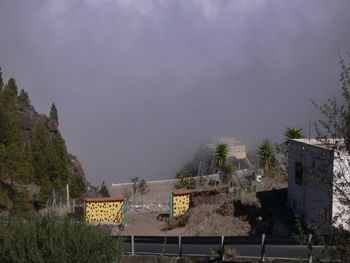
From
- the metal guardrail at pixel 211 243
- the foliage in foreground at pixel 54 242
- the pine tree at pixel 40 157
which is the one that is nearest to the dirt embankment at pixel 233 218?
the metal guardrail at pixel 211 243

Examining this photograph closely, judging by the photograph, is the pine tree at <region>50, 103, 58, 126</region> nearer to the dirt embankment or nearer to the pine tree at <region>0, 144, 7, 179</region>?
the pine tree at <region>0, 144, 7, 179</region>

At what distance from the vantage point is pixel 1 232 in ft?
39.4

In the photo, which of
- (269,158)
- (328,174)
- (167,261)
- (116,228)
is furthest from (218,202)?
(328,174)

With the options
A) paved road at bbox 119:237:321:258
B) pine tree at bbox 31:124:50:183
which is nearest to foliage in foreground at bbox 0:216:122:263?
paved road at bbox 119:237:321:258

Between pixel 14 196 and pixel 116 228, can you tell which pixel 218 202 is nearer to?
pixel 116 228

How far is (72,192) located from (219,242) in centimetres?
3804

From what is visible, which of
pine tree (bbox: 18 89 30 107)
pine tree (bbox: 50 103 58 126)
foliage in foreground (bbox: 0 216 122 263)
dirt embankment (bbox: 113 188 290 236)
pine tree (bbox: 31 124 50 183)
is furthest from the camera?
pine tree (bbox: 50 103 58 126)

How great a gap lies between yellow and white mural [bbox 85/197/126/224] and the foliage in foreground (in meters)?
19.1

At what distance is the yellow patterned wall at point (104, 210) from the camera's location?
1244 inches

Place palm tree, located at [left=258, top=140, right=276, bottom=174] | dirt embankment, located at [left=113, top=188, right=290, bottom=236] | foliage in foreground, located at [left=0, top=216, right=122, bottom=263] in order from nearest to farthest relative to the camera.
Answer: foliage in foreground, located at [left=0, top=216, right=122, bottom=263] → dirt embankment, located at [left=113, top=188, right=290, bottom=236] → palm tree, located at [left=258, top=140, right=276, bottom=174]

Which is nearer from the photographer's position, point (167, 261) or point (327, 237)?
point (327, 237)

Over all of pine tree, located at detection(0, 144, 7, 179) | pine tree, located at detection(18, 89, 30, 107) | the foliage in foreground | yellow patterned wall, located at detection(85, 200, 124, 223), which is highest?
pine tree, located at detection(18, 89, 30, 107)

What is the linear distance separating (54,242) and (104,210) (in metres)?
20.5

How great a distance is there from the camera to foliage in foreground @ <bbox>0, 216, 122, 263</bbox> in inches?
444
